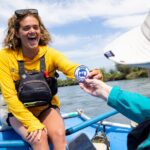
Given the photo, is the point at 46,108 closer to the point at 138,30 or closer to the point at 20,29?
the point at 20,29

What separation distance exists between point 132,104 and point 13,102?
86.7 inches

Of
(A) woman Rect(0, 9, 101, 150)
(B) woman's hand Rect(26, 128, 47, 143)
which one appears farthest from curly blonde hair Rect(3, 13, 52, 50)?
(B) woman's hand Rect(26, 128, 47, 143)

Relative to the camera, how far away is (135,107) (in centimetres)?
140

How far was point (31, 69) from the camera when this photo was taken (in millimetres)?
3611

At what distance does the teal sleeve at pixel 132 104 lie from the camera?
138 centimetres

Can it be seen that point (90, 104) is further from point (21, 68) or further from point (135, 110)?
point (135, 110)

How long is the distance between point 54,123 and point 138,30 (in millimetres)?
2186

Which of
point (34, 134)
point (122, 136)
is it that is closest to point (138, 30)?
point (34, 134)

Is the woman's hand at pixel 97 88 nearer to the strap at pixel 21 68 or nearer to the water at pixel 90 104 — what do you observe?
the water at pixel 90 104

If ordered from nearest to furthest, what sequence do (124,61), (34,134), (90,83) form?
(124,61), (90,83), (34,134)

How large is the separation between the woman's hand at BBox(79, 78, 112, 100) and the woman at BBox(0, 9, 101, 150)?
164 cm

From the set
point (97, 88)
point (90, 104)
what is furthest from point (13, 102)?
point (90, 104)

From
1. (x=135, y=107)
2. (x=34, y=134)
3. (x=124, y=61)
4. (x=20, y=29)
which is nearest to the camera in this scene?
(x=124, y=61)

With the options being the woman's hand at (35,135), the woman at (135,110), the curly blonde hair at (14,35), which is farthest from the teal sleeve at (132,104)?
the curly blonde hair at (14,35)
